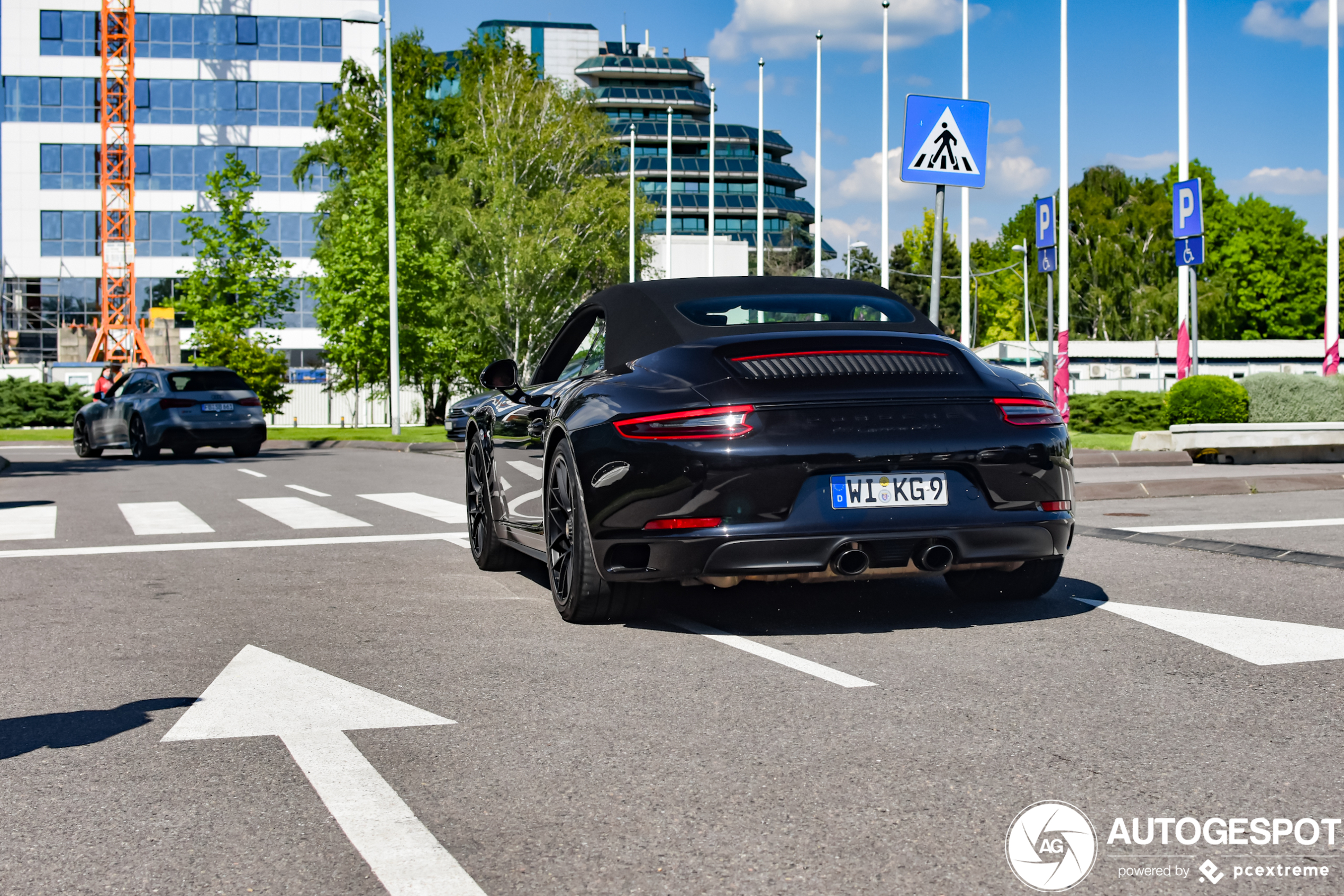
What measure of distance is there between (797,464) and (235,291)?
141 ft

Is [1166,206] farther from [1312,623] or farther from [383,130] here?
[1312,623]

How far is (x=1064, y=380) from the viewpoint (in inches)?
1198

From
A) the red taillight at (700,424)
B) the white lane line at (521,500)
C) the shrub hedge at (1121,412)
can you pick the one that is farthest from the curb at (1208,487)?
the shrub hedge at (1121,412)

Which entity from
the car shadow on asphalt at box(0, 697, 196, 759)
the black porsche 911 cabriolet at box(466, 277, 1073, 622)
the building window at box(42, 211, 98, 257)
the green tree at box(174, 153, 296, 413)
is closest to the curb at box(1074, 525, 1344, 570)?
the black porsche 911 cabriolet at box(466, 277, 1073, 622)

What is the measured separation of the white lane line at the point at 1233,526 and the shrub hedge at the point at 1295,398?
12493mm

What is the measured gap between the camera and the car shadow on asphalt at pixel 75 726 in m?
4.29

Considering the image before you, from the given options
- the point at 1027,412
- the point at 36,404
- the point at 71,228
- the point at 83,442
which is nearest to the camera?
the point at 1027,412

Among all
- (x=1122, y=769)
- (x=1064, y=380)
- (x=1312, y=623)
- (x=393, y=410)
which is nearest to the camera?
(x=1122, y=769)

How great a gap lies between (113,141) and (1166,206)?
173 feet

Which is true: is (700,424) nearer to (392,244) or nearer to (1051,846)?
(1051,846)

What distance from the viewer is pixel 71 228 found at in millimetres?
71438

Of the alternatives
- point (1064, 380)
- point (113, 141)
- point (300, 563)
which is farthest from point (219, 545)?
point (113, 141)

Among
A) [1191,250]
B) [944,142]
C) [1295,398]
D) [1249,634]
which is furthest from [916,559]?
[1191,250]

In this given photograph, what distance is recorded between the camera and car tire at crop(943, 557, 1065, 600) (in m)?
6.59
